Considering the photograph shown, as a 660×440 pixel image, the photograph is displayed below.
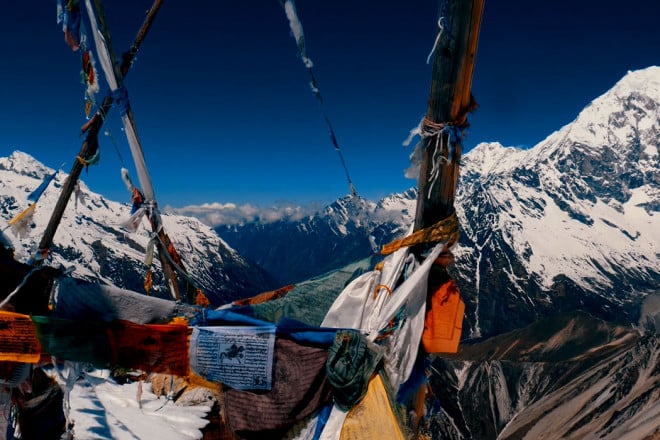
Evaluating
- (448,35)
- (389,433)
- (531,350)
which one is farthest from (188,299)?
(531,350)

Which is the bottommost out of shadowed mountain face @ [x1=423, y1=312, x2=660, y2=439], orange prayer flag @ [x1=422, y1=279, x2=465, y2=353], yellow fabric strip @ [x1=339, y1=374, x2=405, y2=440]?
shadowed mountain face @ [x1=423, y1=312, x2=660, y2=439]

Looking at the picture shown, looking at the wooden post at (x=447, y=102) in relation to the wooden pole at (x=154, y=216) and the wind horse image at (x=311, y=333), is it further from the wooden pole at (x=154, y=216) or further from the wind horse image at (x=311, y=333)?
the wooden pole at (x=154, y=216)

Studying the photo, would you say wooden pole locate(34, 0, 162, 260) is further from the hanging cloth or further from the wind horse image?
the wind horse image

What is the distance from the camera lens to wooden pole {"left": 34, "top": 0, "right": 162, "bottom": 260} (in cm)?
898

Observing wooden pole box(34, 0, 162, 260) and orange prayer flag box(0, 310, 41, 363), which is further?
wooden pole box(34, 0, 162, 260)

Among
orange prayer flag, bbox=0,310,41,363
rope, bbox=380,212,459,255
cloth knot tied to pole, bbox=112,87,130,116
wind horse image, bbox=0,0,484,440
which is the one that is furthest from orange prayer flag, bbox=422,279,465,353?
cloth knot tied to pole, bbox=112,87,130,116

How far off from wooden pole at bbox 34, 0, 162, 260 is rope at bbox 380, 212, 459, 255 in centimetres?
613

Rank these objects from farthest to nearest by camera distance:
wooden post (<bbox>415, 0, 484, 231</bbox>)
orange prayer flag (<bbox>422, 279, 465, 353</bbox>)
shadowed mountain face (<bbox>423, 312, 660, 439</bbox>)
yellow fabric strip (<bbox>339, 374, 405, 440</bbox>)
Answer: shadowed mountain face (<bbox>423, 312, 660, 439</bbox>) → orange prayer flag (<bbox>422, 279, 465, 353</bbox>) → yellow fabric strip (<bbox>339, 374, 405, 440</bbox>) → wooden post (<bbox>415, 0, 484, 231</bbox>)

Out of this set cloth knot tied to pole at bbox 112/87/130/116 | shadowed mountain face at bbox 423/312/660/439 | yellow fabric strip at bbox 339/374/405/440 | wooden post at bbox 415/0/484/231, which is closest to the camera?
wooden post at bbox 415/0/484/231

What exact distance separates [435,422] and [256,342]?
104m

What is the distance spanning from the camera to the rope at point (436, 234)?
616cm

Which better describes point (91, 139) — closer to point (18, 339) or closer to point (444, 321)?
point (18, 339)

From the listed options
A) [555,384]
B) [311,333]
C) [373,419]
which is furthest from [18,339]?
[555,384]

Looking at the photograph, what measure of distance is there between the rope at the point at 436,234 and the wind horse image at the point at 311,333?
0.01 meters
